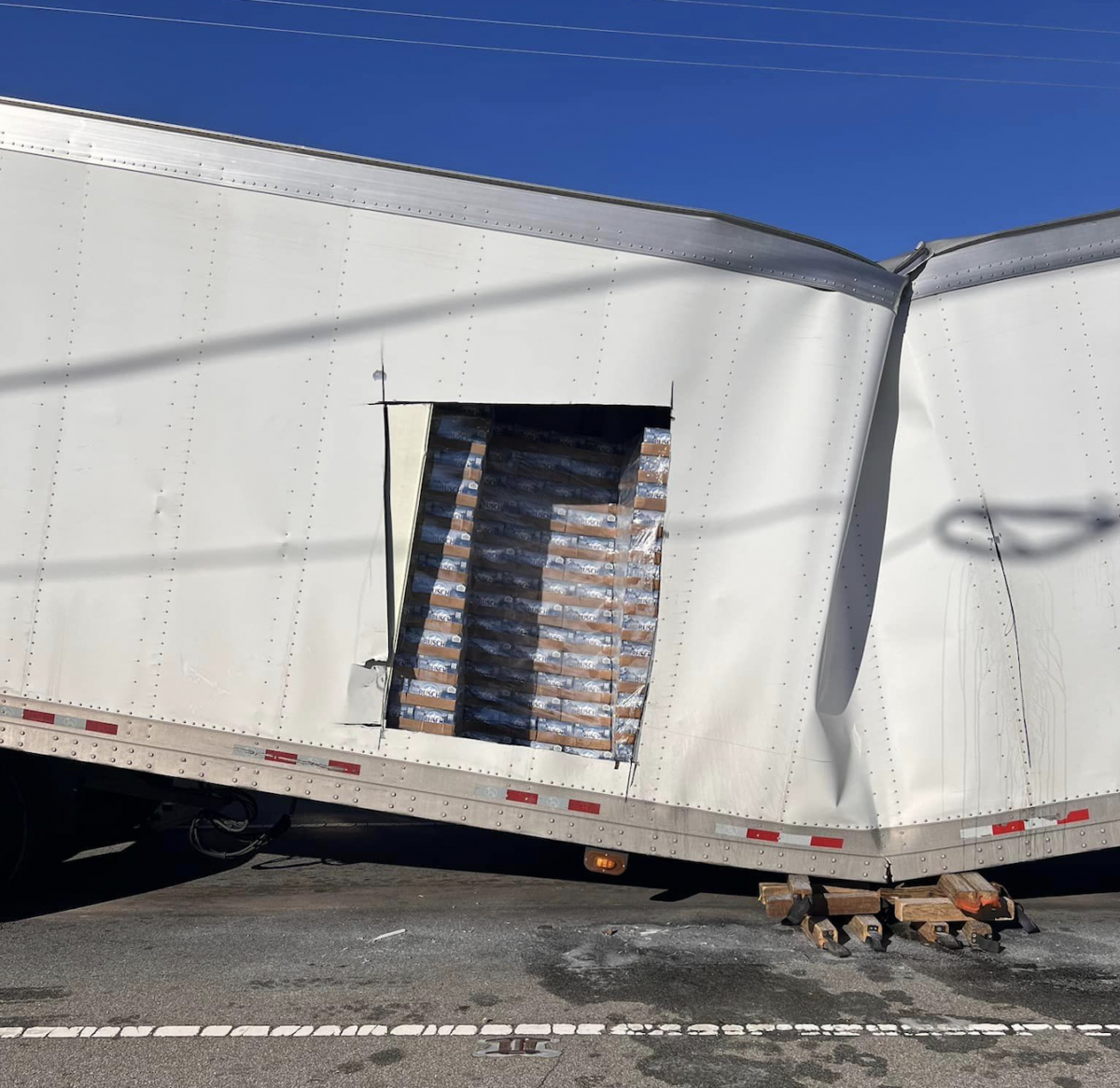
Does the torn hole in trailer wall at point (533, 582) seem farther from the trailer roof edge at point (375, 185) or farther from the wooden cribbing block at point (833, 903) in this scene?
the wooden cribbing block at point (833, 903)

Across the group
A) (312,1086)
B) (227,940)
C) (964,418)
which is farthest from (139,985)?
(964,418)

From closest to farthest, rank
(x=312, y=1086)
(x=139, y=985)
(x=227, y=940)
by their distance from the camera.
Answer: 1. (x=312, y=1086)
2. (x=139, y=985)
3. (x=227, y=940)

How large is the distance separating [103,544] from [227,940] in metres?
2.28

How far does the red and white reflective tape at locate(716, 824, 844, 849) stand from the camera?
5.10 m

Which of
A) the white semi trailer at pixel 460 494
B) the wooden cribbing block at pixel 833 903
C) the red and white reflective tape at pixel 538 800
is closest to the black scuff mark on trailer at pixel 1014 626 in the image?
the white semi trailer at pixel 460 494

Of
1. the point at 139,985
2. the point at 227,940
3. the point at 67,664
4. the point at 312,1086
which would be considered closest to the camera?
the point at 312,1086

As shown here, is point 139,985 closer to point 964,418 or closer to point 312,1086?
point 312,1086

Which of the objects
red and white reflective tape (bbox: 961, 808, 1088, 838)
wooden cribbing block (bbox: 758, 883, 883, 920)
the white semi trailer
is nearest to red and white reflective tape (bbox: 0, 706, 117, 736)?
the white semi trailer

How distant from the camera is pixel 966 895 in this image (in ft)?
17.1

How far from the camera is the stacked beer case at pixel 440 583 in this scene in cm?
503

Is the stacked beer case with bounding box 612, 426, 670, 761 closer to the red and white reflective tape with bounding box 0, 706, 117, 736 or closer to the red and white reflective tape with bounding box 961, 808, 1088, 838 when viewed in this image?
the red and white reflective tape with bounding box 961, 808, 1088, 838

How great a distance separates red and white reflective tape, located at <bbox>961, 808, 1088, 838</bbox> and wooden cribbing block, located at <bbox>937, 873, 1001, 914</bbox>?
1.01 feet

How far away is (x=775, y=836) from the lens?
5.13m

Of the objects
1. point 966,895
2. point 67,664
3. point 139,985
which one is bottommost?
point 139,985
